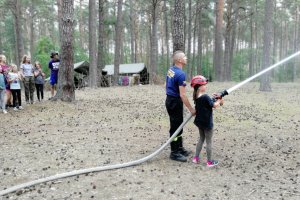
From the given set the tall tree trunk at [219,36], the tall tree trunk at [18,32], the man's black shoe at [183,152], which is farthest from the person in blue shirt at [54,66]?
the tall tree trunk at [219,36]

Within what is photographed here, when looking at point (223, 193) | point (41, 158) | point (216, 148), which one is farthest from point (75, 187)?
point (216, 148)

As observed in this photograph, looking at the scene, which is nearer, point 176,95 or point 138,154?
point 176,95

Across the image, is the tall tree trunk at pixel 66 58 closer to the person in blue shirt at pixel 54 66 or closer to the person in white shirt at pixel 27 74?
the person in blue shirt at pixel 54 66

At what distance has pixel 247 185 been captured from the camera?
236 inches

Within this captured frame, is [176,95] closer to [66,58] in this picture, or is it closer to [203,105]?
[203,105]

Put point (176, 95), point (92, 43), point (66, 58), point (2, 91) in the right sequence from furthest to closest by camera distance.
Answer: point (92, 43) → point (66, 58) → point (2, 91) → point (176, 95)

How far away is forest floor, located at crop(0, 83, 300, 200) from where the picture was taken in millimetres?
5646

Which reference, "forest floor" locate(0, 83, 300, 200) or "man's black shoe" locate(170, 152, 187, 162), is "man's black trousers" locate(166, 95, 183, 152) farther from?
"forest floor" locate(0, 83, 300, 200)

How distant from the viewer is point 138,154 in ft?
24.6

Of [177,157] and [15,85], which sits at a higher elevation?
[15,85]

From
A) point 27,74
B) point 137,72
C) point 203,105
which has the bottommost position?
point 203,105

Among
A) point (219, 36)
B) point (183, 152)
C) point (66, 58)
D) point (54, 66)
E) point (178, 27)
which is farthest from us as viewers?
point (219, 36)

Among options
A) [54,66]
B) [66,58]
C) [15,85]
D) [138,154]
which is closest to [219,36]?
[54,66]

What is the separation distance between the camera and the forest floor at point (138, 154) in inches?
222
